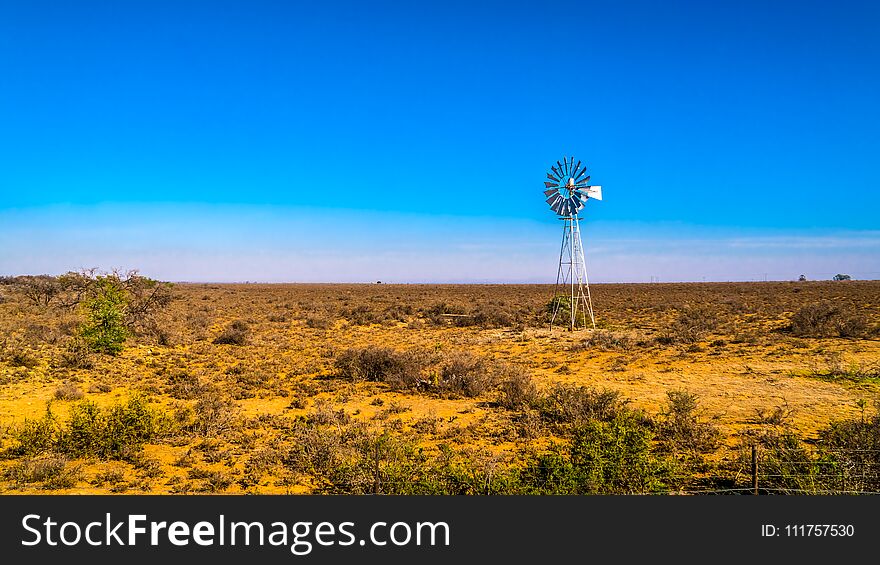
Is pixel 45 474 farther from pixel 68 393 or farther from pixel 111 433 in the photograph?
pixel 68 393

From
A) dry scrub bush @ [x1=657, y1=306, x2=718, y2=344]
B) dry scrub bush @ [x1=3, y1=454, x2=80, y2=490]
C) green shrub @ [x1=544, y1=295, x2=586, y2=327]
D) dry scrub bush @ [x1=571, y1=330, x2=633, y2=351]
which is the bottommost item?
dry scrub bush @ [x1=3, y1=454, x2=80, y2=490]

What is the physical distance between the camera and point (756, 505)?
4.79 metres

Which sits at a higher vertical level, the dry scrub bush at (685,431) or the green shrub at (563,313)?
the green shrub at (563,313)

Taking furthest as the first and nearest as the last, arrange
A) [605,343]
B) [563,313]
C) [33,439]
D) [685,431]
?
1. [563,313]
2. [605,343]
3. [685,431]
4. [33,439]

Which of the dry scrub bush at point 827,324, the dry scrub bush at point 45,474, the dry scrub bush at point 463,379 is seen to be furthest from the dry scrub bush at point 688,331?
the dry scrub bush at point 45,474

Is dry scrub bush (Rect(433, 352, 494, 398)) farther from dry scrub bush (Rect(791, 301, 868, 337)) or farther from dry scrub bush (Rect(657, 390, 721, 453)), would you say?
dry scrub bush (Rect(791, 301, 868, 337))

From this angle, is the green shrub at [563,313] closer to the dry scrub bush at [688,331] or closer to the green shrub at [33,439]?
the dry scrub bush at [688,331]

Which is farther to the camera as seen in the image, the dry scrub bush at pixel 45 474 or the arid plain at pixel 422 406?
the arid plain at pixel 422 406

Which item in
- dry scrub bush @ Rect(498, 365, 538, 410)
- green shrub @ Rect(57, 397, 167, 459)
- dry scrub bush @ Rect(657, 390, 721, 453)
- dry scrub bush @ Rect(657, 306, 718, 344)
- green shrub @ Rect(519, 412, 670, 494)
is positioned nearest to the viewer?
green shrub @ Rect(519, 412, 670, 494)

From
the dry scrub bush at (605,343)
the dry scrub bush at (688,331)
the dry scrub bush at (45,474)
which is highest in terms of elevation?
the dry scrub bush at (688,331)

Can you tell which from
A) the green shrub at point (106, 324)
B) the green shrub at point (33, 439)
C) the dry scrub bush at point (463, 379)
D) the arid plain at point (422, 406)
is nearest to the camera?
the arid plain at point (422, 406)

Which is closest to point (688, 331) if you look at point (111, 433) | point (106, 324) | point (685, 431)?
point (685, 431)

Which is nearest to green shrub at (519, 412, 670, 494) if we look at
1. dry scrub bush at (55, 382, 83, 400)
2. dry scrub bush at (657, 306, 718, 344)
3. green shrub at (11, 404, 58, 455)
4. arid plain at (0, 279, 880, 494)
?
arid plain at (0, 279, 880, 494)

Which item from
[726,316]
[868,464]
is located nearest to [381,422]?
[868,464]
